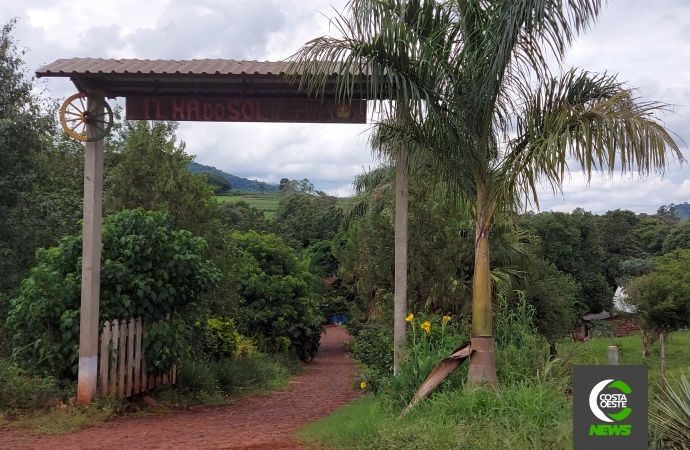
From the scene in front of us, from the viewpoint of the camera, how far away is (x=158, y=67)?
869 cm

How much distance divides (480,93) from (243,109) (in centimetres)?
335

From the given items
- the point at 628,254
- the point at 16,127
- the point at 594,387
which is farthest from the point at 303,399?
the point at 628,254

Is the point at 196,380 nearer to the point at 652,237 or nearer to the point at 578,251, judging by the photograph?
the point at 578,251

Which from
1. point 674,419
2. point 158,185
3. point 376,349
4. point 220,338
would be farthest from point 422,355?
point 220,338

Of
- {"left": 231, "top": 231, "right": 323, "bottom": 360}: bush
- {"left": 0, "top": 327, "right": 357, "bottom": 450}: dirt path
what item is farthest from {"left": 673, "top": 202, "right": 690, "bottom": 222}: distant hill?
{"left": 0, "top": 327, "right": 357, "bottom": 450}: dirt path

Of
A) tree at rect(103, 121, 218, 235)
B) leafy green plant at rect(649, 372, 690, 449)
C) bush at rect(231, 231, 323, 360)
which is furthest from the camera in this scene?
bush at rect(231, 231, 323, 360)

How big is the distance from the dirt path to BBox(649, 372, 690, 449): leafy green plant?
3.36 meters

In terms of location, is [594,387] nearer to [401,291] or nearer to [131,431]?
[401,291]

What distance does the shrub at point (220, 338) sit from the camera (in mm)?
14636

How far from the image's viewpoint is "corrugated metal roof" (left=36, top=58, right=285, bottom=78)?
27.7 ft

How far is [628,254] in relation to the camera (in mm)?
44906

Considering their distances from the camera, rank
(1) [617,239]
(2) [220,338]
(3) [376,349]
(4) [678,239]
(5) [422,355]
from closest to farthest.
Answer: (5) [422,355] → (3) [376,349] → (2) [220,338] → (4) [678,239] → (1) [617,239]

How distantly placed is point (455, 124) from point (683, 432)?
12.5 ft

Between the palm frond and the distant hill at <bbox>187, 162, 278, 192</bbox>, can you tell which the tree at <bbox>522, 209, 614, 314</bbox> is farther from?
the distant hill at <bbox>187, 162, 278, 192</bbox>
